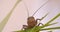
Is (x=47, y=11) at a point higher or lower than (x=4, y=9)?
higher

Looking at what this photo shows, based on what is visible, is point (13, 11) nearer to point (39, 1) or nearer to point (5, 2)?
point (5, 2)

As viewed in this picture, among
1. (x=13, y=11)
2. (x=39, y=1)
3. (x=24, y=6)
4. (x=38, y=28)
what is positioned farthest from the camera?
(x=39, y=1)

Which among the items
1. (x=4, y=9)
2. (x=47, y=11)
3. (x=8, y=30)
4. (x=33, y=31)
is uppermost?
(x=47, y=11)

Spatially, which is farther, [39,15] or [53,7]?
[53,7]

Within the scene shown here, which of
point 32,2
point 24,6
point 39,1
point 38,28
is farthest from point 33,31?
point 39,1

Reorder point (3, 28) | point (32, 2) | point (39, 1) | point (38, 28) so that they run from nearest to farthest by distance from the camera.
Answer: point (38, 28), point (3, 28), point (32, 2), point (39, 1)

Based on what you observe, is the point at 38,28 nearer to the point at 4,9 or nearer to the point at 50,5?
the point at 4,9

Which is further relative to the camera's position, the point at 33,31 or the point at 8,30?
the point at 8,30

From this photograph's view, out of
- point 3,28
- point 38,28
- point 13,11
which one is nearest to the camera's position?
point 38,28

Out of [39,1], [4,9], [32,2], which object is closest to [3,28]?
[4,9]
